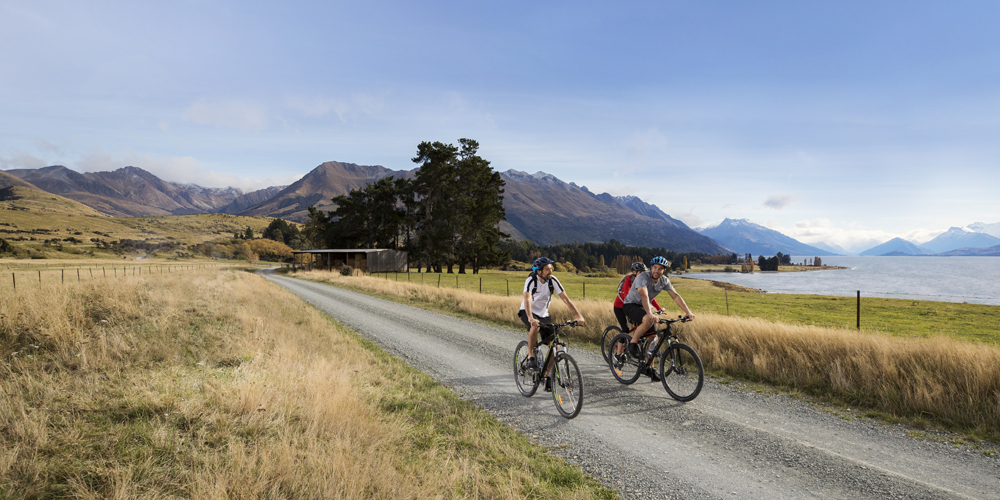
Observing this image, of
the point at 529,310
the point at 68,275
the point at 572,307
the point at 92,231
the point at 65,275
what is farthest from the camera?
the point at 92,231

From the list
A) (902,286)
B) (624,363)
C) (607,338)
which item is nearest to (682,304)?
(624,363)

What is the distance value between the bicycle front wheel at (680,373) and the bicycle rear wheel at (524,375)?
2.15 m

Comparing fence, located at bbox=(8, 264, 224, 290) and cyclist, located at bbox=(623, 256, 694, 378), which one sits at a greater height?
cyclist, located at bbox=(623, 256, 694, 378)

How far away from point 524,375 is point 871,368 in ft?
18.9

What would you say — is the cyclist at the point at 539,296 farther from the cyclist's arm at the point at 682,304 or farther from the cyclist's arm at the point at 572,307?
the cyclist's arm at the point at 682,304

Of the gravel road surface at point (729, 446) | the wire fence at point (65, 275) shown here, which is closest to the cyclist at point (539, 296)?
the gravel road surface at point (729, 446)

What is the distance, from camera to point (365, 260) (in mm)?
61312

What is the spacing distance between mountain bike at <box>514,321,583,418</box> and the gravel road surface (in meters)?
0.20

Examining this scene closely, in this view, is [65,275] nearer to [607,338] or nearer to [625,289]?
[607,338]

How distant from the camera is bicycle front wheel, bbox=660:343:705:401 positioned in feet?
22.2

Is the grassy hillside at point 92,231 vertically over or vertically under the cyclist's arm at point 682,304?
over

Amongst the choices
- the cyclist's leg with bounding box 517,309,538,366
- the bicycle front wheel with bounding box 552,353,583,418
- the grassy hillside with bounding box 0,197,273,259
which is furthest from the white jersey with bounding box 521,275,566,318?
the grassy hillside with bounding box 0,197,273,259

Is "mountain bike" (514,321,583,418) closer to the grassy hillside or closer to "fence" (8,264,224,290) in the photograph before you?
"fence" (8,264,224,290)

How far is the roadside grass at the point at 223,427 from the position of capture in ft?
11.4
